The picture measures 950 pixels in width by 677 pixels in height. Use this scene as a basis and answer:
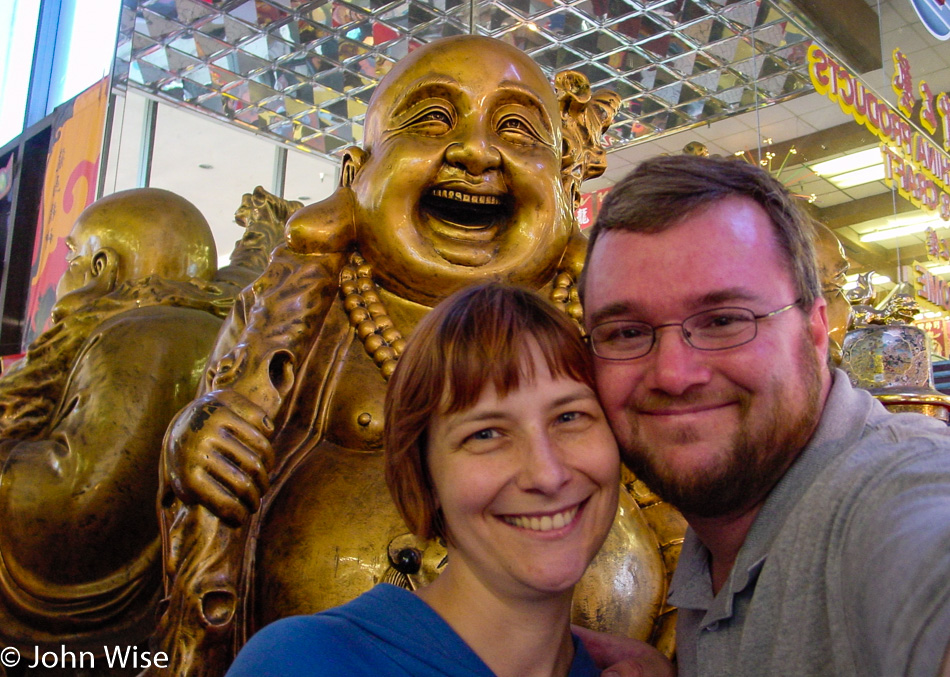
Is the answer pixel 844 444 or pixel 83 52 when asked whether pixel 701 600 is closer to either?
pixel 844 444

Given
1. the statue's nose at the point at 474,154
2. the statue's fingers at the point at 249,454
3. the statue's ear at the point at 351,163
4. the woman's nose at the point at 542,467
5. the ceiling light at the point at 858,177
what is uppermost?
the ceiling light at the point at 858,177

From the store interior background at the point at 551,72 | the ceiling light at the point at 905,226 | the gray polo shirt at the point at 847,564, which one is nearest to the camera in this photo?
the gray polo shirt at the point at 847,564

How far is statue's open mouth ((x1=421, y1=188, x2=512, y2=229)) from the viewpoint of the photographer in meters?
1.49

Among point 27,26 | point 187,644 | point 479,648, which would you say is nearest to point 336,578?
point 187,644

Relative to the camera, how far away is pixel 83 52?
145 inches

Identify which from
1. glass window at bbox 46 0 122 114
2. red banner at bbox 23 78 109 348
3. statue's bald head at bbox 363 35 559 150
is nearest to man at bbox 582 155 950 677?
statue's bald head at bbox 363 35 559 150

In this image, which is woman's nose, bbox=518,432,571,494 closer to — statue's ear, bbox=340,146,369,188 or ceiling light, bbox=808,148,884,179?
statue's ear, bbox=340,146,369,188

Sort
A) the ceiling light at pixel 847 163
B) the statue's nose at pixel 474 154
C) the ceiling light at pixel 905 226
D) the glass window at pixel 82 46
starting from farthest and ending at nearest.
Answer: the ceiling light at pixel 905 226 → the ceiling light at pixel 847 163 → the glass window at pixel 82 46 → the statue's nose at pixel 474 154

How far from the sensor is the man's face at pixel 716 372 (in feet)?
2.97

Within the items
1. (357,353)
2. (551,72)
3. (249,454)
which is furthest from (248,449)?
(551,72)

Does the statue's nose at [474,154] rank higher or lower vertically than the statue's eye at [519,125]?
lower

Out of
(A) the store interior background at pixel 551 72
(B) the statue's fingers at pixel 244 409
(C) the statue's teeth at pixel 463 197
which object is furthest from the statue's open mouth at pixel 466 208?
(A) the store interior background at pixel 551 72

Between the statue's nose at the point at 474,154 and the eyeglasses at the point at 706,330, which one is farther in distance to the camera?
the statue's nose at the point at 474,154

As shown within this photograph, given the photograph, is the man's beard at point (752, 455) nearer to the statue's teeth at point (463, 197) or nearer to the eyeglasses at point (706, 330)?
the eyeglasses at point (706, 330)
